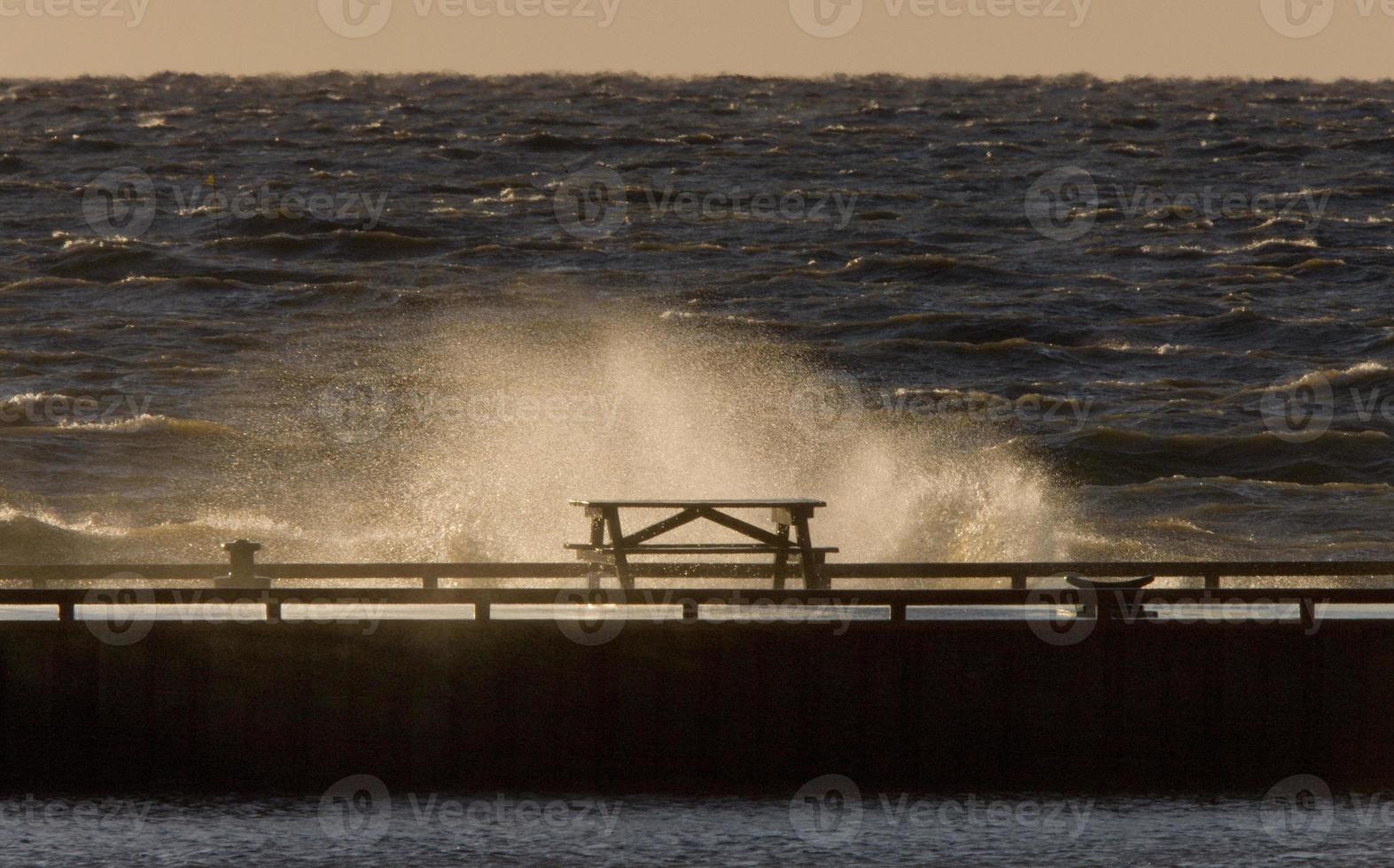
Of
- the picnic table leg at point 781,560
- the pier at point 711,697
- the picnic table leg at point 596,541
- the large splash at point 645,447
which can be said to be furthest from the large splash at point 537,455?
the pier at point 711,697

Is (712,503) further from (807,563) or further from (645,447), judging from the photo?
(645,447)

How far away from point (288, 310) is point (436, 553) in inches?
1062

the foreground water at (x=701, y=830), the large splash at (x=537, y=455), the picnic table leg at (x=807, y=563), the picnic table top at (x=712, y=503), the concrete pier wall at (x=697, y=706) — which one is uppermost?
the large splash at (x=537, y=455)

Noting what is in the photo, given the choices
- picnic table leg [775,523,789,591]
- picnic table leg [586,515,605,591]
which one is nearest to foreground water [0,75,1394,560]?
picnic table leg [586,515,605,591]

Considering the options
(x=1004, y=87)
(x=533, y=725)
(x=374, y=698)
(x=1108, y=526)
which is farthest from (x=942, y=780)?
(x=1004, y=87)

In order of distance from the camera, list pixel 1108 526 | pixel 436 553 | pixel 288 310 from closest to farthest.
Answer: pixel 436 553 < pixel 1108 526 < pixel 288 310

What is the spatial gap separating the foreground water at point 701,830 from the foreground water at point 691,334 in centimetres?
1386

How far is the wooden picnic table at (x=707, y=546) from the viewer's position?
17.2 m

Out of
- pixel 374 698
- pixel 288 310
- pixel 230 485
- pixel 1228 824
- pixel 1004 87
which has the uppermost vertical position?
pixel 1004 87

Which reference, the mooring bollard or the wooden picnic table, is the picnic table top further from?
the mooring bollard

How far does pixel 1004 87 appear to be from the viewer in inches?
5246

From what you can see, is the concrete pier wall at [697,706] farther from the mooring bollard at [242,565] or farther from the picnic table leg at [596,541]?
the picnic table leg at [596,541]

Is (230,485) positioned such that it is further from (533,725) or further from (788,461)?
(533,725)

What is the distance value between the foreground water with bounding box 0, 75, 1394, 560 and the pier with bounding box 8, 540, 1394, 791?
1288 centimetres
